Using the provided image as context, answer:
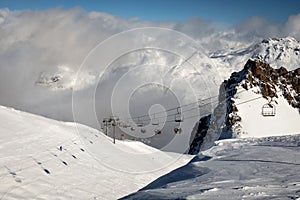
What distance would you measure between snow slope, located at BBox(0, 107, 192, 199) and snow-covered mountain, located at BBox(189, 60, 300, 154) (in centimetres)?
5972

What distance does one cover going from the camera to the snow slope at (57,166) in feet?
83.9

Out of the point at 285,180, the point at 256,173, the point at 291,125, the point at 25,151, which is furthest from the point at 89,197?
the point at 291,125

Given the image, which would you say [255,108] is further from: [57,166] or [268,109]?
[57,166]

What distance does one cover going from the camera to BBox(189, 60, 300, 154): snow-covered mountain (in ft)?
348

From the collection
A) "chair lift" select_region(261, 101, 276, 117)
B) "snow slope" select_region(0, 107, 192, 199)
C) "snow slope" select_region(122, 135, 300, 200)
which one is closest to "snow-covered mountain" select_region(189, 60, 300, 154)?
"chair lift" select_region(261, 101, 276, 117)

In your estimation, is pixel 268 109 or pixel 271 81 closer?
pixel 268 109

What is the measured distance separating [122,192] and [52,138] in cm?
1546

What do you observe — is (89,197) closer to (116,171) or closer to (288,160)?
(116,171)

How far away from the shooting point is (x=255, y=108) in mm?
113938

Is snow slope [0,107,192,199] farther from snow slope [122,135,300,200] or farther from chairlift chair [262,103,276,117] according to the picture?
chairlift chair [262,103,276,117]

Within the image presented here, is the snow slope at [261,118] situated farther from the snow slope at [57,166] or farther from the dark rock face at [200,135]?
the snow slope at [57,166]

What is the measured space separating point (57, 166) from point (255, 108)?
9346cm

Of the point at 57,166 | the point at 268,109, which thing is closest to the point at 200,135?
the point at 268,109

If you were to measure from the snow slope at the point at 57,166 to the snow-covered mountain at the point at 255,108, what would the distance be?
196ft
